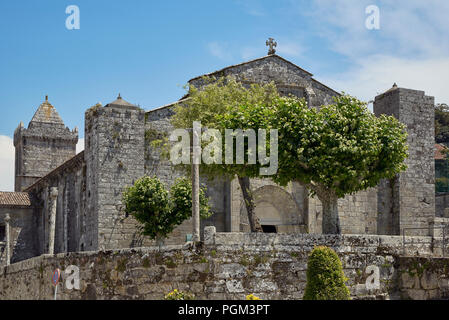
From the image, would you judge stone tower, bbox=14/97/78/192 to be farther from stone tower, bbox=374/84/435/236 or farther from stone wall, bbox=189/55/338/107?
stone tower, bbox=374/84/435/236

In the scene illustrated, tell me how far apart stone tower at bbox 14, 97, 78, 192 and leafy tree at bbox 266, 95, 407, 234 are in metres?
42.5

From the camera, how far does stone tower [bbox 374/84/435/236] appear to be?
32.8 m

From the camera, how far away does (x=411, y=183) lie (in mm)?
33125

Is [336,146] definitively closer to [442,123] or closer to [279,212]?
[279,212]

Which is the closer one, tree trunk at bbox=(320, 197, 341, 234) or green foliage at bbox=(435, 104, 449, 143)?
tree trunk at bbox=(320, 197, 341, 234)

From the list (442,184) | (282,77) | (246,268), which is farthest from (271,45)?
(442,184)

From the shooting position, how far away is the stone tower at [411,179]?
32812 millimetres

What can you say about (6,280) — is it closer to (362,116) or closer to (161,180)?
(161,180)

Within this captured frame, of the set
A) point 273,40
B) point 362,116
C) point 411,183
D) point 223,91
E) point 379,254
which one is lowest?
point 379,254

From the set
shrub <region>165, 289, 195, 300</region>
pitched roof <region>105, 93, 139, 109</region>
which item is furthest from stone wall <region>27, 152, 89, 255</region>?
shrub <region>165, 289, 195, 300</region>
